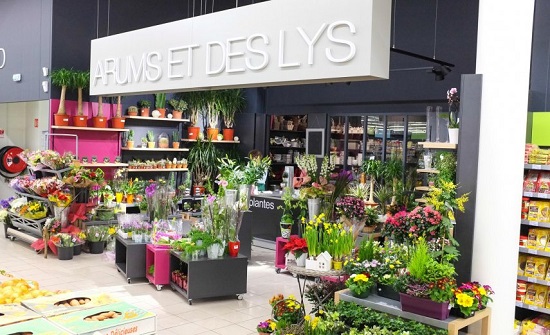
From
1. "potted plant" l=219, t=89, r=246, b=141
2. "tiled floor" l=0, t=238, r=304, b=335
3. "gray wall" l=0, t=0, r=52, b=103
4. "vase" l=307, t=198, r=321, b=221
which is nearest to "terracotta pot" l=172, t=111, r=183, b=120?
"potted plant" l=219, t=89, r=246, b=141

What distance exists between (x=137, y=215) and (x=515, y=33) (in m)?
5.57

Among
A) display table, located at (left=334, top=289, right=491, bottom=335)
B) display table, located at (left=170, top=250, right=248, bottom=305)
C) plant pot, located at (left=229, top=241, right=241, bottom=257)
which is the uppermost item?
display table, located at (left=334, top=289, right=491, bottom=335)

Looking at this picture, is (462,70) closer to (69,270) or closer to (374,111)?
(374,111)

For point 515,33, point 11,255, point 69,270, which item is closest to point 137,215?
point 69,270

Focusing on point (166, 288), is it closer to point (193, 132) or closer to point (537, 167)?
point (537, 167)

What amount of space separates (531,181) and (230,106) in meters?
7.85

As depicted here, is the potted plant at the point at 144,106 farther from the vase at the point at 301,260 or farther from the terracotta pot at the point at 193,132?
the vase at the point at 301,260

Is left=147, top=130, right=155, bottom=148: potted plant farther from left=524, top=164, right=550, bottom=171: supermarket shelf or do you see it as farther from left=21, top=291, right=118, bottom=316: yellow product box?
left=21, top=291, right=118, bottom=316: yellow product box

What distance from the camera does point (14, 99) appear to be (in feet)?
36.7

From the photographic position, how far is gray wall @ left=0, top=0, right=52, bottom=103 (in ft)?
33.2

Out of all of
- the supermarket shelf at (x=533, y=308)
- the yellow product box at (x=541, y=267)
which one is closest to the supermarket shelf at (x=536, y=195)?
the yellow product box at (x=541, y=267)

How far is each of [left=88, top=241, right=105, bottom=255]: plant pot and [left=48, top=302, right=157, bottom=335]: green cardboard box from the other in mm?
6758

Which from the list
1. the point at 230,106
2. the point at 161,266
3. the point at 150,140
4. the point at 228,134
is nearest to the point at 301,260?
the point at 161,266

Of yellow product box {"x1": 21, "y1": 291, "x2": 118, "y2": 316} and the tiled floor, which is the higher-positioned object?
yellow product box {"x1": 21, "y1": 291, "x2": 118, "y2": 316}
